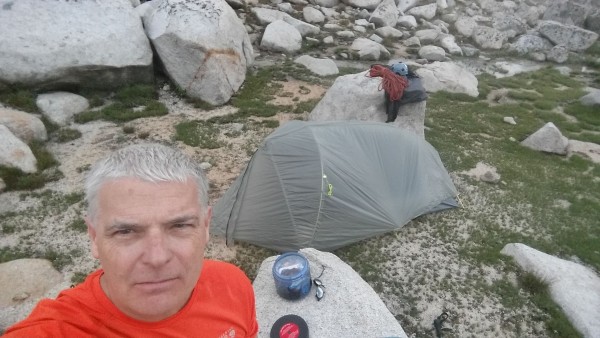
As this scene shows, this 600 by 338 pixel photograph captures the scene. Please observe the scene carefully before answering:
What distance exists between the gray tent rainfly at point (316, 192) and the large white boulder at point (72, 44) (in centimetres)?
723

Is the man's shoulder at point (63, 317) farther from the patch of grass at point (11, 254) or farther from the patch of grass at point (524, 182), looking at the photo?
the patch of grass at point (524, 182)

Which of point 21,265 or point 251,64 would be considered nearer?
point 21,265

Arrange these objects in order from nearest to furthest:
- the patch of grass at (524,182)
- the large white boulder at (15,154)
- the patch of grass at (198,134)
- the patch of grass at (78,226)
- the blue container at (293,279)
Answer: the blue container at (293,279), the patch of grass at (78,226), the patch of grass at (524,182), the large white boulder at (15,154), the patch of grass at (198,134)

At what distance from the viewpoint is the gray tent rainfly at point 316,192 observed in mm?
7777

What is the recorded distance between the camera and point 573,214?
983 cm

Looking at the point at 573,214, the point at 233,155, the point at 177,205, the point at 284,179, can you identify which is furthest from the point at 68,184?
the point at 573,214

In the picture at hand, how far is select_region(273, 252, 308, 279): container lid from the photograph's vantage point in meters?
5.88

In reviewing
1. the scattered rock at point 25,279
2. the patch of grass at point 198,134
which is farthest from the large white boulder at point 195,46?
the scattered rock at point 25,279

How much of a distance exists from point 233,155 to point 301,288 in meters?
5.94

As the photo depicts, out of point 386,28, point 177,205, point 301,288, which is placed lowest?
point 386,28

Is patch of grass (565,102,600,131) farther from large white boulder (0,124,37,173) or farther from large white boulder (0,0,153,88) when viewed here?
large white boulder (0,124,37,173)

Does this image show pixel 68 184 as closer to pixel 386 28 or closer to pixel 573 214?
pixel 573 214

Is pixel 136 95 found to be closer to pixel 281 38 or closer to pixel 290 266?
pixel 281 38

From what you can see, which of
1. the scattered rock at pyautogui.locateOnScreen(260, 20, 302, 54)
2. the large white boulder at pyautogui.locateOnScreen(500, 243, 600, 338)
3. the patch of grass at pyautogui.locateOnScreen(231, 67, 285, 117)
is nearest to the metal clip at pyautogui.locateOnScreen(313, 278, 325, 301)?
the large white boulder at pyautogui.locateOnScreen(500, 243, 600, 338)
